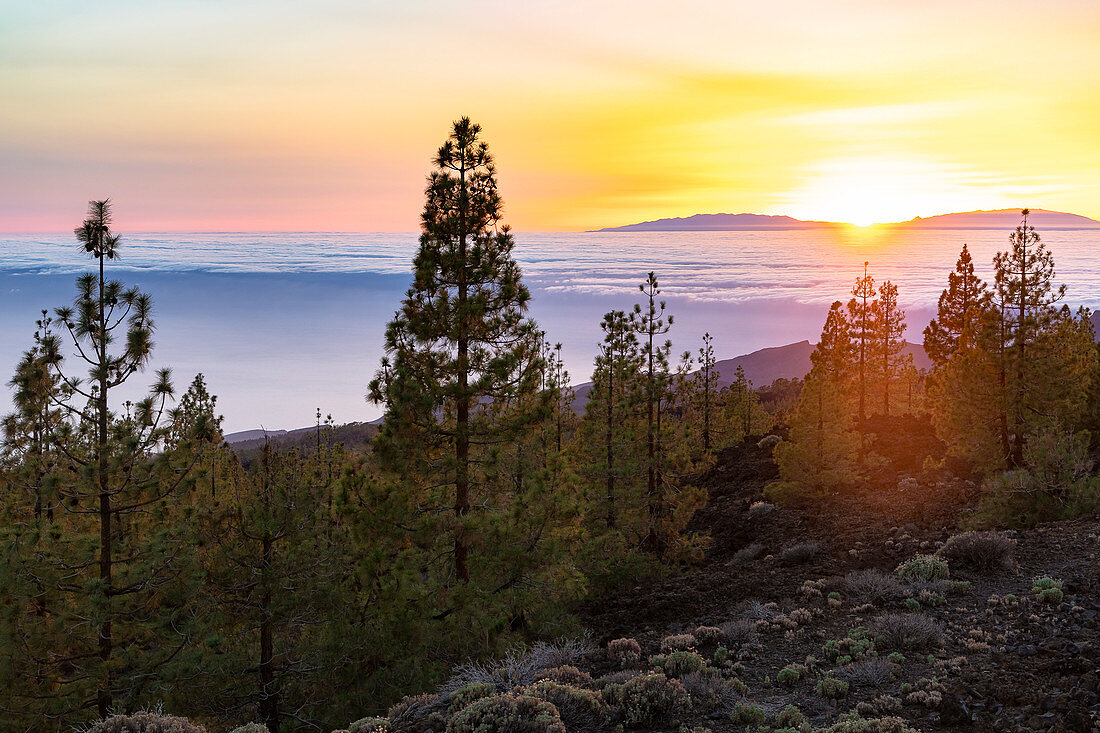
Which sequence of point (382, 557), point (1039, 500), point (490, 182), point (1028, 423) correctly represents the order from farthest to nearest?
1. point (1028, 423)
2. point (1039, 500)
3. point (490, 182)
4. point (382, 557)

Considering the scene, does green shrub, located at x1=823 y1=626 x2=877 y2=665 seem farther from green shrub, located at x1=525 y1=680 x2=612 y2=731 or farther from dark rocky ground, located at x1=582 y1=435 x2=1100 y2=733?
green shrub, located at x1=525 y1=680 x2=612 y2=731

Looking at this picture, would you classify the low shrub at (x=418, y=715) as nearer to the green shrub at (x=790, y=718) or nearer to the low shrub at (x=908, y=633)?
the green shrub at (x=790, y=718)

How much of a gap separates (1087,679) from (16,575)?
625 inches

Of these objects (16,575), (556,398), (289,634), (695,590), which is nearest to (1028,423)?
(695,590)

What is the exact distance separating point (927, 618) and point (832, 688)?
9.03 feet

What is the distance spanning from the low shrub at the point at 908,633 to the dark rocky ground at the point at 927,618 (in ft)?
0.41

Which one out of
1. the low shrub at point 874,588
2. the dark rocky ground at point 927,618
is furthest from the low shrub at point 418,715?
the low shrub at point 874,588

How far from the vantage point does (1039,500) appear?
18.0 metres

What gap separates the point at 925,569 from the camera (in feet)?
41.3

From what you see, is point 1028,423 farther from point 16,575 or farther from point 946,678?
point 16,575

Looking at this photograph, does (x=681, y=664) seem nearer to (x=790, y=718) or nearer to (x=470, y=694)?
(x=790, y=718)

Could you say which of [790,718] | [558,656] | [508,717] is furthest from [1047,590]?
[508,717]

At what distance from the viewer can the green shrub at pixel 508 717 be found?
24.2 feet

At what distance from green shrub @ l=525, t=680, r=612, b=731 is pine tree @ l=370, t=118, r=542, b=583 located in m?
5.37
